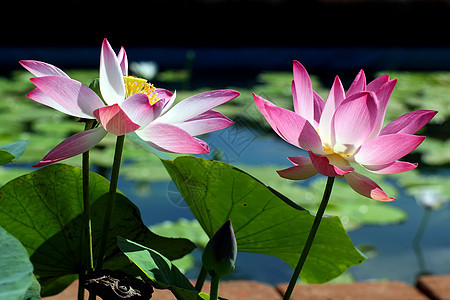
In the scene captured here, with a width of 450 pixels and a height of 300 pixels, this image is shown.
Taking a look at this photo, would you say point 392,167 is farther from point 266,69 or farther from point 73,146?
point 266,69

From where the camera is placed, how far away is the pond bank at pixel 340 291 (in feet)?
3.15

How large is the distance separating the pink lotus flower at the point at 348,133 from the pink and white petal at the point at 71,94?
13 cm

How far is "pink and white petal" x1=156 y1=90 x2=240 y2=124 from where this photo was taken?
46 cm

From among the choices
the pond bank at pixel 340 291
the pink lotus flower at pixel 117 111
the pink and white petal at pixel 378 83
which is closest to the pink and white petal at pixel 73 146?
the pink lotus flower at pixel 117 111

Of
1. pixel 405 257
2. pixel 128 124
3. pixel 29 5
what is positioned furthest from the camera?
pixel 29 5

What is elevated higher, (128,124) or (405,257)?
(128,124)

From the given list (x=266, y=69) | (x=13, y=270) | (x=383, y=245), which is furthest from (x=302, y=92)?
(x=266, y=69)

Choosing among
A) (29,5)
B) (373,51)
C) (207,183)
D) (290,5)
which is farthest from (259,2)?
(207,183)

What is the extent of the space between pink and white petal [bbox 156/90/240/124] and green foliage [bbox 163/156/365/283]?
0.16ft

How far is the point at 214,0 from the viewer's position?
5078mm

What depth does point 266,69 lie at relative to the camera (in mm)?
5246

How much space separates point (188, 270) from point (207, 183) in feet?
3.60

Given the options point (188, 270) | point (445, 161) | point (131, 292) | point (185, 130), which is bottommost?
point (188, 270)

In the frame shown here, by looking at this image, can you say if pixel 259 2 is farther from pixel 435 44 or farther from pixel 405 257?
pixel 405 257
